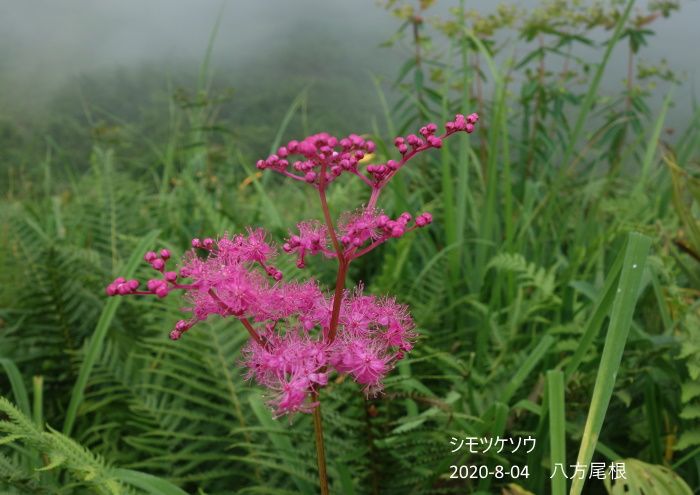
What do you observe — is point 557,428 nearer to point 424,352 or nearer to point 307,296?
point 307,296

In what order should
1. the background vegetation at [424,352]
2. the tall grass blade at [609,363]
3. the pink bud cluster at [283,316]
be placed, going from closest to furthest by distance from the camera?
the pink bud cluster at [283,316], the tall grass blade at [609,363], the background vegetation at [424,352]

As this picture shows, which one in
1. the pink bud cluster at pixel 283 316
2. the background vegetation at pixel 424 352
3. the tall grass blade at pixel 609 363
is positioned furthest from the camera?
the background vegetation at pixel 424 352

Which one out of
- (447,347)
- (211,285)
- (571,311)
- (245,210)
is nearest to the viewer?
(211,285)

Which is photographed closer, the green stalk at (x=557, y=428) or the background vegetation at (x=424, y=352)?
the green stalk at (x=557, y=428)

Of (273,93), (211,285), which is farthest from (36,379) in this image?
(273,93)

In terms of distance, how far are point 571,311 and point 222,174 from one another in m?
3.04

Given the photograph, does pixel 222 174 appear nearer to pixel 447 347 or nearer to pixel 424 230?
pixel 424 230

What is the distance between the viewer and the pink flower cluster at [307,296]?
102 centimetres

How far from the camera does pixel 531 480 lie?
185cm

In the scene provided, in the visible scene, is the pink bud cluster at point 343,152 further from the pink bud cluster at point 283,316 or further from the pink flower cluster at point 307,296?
the pink bud cluster at point 283,316

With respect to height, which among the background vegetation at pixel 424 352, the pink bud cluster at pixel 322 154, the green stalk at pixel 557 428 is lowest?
the background vegetation at pixel 424 352

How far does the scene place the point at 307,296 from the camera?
1.10 meters

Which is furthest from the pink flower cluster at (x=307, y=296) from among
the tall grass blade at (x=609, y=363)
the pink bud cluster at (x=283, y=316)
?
the tall grass blade at (x=609, y=363)

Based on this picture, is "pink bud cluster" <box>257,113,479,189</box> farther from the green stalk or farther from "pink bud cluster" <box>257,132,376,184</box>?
the green stalk
